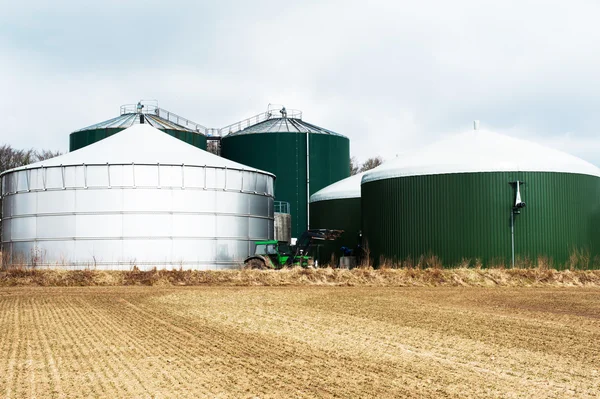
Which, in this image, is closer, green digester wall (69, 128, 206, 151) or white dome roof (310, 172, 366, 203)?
white dome roof (310, 172, 366, 203)

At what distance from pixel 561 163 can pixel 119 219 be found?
2158 centimetres

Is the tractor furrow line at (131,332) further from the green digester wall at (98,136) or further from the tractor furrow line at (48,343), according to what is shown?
the green digester wall at (98,136)

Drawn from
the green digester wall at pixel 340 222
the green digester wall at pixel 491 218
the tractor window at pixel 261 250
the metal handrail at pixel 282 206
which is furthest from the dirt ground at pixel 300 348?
the metal handrail at pixel 282 206

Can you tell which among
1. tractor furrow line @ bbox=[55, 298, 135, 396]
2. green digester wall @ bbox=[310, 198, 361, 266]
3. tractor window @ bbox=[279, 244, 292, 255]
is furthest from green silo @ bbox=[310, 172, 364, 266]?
tractor furrow line @ bbox=[55, 298, 135, 396]

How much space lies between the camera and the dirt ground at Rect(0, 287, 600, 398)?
10664 mm

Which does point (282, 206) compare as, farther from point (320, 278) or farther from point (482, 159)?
point (320, 278)

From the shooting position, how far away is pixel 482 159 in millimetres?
36844

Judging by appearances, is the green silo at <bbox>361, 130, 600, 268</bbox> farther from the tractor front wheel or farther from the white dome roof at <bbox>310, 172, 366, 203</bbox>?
the white dome roof at <bbox>310, 172, 366, 203</bbox>

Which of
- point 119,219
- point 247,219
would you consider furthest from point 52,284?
point 247,219

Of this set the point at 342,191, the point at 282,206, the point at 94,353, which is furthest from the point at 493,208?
the point at 94,353

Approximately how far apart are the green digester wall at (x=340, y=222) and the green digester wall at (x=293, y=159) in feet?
19.0

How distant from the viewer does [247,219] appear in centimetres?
4184

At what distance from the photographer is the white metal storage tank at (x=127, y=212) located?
3775 cm

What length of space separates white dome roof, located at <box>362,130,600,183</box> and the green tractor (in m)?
5.02
